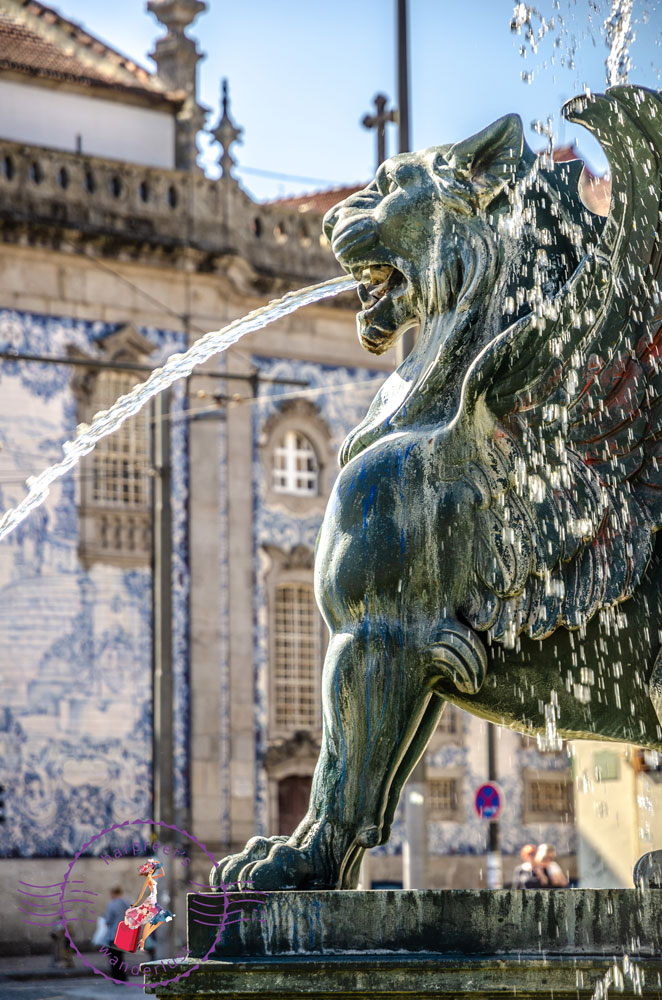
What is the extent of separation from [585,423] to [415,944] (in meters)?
1.03

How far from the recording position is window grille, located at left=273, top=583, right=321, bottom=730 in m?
25.0

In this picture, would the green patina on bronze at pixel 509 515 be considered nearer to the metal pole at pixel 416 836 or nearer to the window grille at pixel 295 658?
the metal pole at pixel 416 836

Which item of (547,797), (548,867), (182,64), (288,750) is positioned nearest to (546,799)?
(547,797)

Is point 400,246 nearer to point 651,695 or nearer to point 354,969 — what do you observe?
point 651,695

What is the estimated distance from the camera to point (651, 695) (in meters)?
3.64

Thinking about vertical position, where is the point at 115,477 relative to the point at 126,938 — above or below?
above

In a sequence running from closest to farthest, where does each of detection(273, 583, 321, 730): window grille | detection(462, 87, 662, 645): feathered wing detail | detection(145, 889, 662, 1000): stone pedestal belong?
detection(145, 889, 662, 1000): stone pedestal
detection(462, 87, 662, 645): feathered wing detail
detection(273, 583, 321, 730): window grille

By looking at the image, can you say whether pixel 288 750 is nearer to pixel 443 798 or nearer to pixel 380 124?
pixel 443 798

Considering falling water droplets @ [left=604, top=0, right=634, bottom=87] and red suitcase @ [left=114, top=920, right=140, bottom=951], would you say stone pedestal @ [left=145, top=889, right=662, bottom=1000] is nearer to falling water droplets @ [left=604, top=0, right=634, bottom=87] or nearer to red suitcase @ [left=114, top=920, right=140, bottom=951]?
red suitcase @ [left=114, top=920, right=140, bottom=951]

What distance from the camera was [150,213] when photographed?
24719 mm

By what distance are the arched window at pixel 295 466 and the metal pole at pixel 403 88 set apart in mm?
9616

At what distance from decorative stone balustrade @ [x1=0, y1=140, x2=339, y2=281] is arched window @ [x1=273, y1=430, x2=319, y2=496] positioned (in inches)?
89.1

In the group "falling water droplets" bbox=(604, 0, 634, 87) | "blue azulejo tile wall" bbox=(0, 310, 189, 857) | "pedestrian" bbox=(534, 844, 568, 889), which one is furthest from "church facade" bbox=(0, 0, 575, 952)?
"falling water droplets" bbox=(604, 0, 634, 87)

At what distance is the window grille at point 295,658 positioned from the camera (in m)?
25.0
